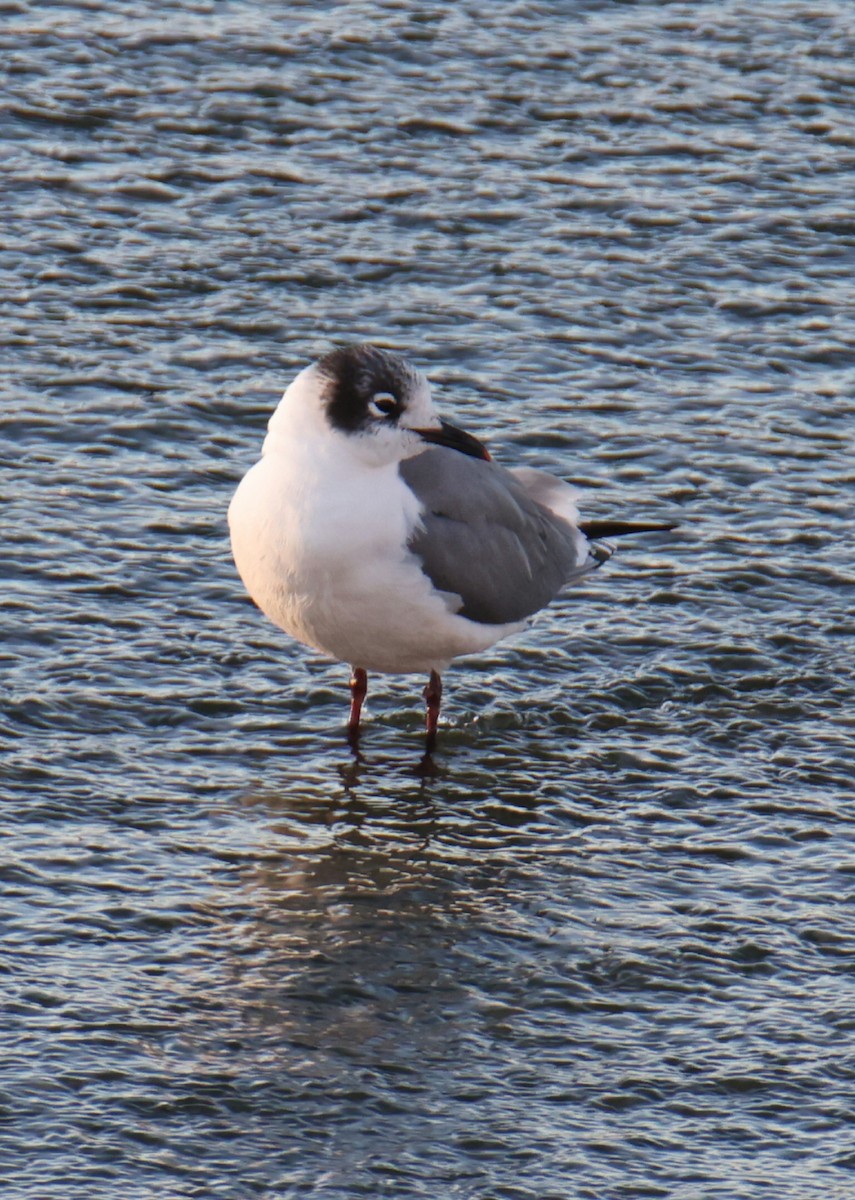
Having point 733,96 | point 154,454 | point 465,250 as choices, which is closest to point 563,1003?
point 154,454

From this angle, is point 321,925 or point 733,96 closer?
point 321,925

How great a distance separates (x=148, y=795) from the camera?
757cm

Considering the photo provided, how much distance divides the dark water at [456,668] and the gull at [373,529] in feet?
1.66

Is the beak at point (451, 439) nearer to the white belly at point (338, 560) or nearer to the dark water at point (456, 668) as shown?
the white belly at point (338, 560)

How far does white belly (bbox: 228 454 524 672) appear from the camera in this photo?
7.52 metres

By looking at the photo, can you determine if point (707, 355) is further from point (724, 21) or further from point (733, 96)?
point (724, 21)

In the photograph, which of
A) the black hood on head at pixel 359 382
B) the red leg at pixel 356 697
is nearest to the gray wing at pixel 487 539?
the black hood on head at pixel 359 382

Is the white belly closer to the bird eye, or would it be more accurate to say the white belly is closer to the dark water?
the bird eye

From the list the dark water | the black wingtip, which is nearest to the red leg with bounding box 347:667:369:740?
the dark water

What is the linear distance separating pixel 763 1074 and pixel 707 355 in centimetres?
572

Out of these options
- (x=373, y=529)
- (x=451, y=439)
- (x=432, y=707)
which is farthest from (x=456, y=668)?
(x=373, y=529)

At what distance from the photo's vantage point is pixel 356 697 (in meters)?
8.20

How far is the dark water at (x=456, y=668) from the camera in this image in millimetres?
6000

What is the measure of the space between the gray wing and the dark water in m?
0.37
